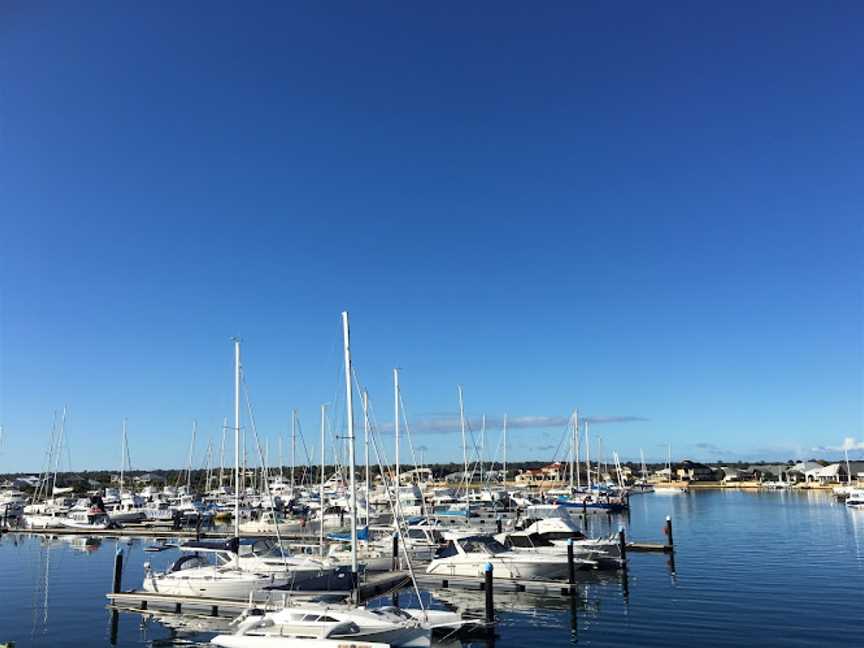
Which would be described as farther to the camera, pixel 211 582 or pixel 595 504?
pixel 595 504

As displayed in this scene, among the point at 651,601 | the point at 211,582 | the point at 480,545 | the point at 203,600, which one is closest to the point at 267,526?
the point at 480,545

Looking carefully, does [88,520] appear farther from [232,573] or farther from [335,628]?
[335,628]

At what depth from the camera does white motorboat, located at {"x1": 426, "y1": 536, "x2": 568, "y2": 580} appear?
132ft

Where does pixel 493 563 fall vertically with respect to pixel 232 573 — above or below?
below

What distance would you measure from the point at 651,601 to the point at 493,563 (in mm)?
8957

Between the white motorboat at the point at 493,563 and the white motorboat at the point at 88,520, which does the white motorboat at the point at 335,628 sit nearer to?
the white motorboat at the point at 493,563

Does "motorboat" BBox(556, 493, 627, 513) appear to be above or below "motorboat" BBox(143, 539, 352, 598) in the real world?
below

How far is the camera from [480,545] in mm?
42000

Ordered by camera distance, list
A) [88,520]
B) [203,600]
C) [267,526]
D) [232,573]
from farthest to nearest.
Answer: [88,520] < [267,526] < [232,573] < [203,600]

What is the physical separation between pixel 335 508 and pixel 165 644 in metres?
58.8

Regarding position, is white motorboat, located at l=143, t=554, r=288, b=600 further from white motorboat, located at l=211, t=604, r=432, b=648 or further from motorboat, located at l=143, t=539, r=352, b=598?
white motorboat, located at l=211, t=604, r=432, b=648

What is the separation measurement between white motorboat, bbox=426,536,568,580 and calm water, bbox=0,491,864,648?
1.85 m

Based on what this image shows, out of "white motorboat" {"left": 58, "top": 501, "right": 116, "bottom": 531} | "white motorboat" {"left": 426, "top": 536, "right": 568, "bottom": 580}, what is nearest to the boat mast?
"white motorboat" {"left": 426, "top": 536, "right": 568, "bottom": 580}

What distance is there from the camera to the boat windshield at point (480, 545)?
4181 cm
